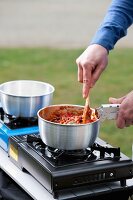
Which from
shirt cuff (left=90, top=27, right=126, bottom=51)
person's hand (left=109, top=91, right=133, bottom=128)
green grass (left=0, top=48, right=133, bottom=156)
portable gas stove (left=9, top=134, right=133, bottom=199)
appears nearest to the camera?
portable gas stove (left=9, top=134, right=133, bottom=199)

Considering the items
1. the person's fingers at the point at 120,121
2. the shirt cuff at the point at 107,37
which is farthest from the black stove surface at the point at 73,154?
the shirt cuff at the point at 107,37

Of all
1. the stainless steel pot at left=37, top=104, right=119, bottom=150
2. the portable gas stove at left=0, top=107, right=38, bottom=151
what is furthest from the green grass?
the stainless steel pot at left=37, top=104, right=119, bottom=150

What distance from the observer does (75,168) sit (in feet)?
8.76

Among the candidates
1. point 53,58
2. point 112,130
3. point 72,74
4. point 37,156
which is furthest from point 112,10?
point 53,58

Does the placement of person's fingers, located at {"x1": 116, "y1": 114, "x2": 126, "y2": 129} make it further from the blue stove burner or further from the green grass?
the green grass

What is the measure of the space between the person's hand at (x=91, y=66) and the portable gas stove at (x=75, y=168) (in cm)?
26

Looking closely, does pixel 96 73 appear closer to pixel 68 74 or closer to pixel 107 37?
pixel 107 37

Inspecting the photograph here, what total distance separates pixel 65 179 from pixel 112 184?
0.85 feet

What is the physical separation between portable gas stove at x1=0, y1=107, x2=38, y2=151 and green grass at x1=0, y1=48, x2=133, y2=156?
207cm

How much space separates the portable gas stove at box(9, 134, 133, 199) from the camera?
2650 mm

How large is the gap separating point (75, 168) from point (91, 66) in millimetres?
457

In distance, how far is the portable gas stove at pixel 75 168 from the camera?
265 cm

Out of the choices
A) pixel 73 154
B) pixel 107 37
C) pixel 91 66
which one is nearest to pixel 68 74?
pixel 107 37

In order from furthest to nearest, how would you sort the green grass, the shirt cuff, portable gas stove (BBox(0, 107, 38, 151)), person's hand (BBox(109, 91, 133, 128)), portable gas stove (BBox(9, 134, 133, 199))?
the green grass, portable gas stove (BBox(0, 107, 38, 151)), the shirt cuff, person's hand (BBox(109, 91, 133, 128)), portable gas stove (BBox(9, 134, 133, 199))
